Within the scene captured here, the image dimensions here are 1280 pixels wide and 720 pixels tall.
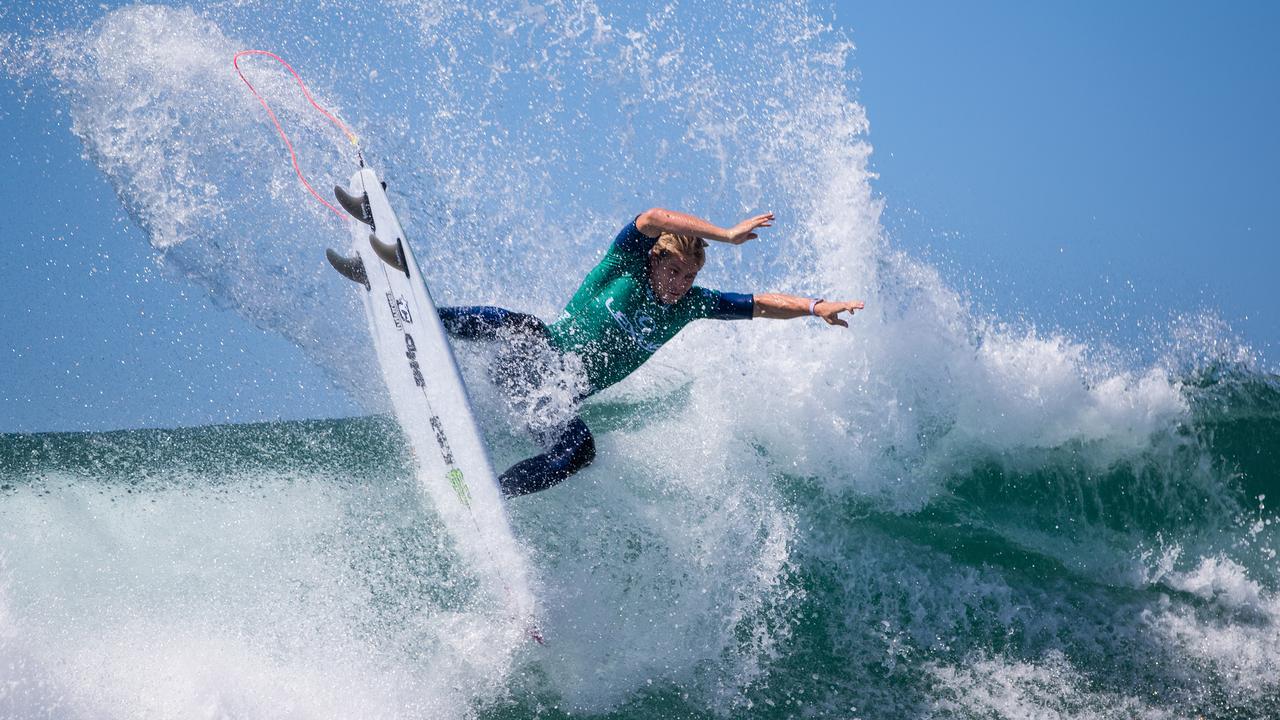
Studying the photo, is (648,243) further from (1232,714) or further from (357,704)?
(1232,714)

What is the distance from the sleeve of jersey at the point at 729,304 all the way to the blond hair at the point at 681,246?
0.91 feet

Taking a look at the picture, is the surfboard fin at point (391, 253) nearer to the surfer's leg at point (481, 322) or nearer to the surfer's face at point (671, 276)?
the surfer's leg at point (481, 322)

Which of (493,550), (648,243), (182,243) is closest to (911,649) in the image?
(493,550)

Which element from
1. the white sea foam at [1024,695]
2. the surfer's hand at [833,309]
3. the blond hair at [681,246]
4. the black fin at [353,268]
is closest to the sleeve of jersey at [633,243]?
the blond hair at [681,246]

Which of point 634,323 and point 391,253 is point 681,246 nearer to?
point 634,323

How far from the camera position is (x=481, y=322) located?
4.36m

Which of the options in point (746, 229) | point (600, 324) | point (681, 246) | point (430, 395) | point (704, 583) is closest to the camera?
point (746, 229)

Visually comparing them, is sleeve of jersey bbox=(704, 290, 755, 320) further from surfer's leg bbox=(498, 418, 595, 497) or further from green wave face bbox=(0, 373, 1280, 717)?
green wave face bbox=(0, 373, 1280, 717)

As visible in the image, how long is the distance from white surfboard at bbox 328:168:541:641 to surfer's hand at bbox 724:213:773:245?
Answer: 1.47m

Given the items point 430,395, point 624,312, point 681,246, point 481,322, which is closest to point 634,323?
point 624,312

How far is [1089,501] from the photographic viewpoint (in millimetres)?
6176

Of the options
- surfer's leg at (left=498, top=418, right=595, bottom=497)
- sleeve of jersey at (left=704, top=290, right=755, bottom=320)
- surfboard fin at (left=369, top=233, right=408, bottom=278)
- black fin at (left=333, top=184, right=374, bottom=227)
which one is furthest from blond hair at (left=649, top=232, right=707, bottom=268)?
black fin at (left=333, top=184, right=374, bottom=227)

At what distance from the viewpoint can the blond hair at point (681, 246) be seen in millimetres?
4082

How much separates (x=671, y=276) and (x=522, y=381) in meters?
0.92
